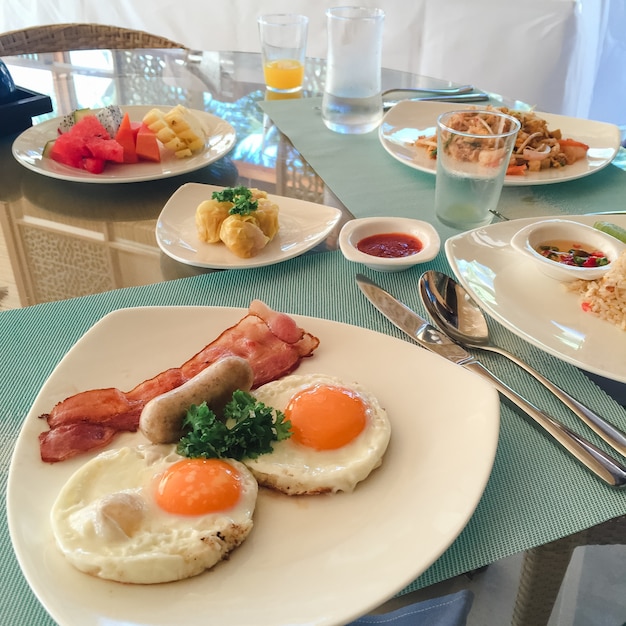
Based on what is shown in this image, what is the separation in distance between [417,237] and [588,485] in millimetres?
725

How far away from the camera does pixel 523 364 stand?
1094 mm

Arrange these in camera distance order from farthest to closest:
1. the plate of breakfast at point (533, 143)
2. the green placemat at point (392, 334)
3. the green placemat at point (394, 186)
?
1. the plate of breakfast at point (533, 143)
2. the green placemat at point (394, 186)
3. the green placemat at point (392, 334)

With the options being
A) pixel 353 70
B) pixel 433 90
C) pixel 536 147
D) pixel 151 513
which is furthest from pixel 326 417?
pixel 433 90

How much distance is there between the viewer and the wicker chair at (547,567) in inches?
33.1

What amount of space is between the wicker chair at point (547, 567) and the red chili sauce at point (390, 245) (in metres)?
0.68

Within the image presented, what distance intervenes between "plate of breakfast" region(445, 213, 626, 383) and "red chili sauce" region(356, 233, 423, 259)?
12 cm

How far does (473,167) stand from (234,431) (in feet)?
3.23

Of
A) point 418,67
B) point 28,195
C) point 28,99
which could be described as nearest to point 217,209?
point 28,195

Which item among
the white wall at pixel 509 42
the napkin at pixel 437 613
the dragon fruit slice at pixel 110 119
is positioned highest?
the dragon fruit slice at pixel 110 119

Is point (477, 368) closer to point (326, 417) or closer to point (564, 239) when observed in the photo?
point (326, 417)

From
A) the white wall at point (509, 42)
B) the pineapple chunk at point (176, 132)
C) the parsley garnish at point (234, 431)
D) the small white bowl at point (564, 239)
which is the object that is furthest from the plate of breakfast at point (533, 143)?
the white wall at point (509, 42)

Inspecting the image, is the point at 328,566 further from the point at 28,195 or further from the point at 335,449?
the point at 28,195

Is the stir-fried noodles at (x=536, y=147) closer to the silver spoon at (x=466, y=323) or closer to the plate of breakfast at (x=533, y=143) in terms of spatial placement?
the plate of breakfast at (x=533, y=143)

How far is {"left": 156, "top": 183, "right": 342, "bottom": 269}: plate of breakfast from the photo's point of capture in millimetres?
1357
